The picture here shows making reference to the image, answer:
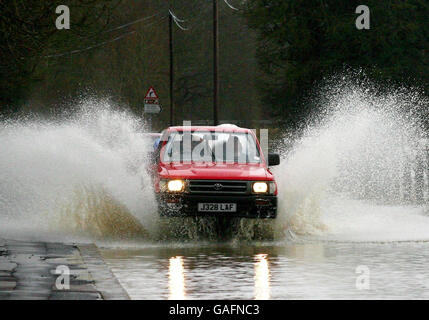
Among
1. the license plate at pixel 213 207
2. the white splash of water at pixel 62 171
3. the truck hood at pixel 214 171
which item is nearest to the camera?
the license plate at pixel 213 207

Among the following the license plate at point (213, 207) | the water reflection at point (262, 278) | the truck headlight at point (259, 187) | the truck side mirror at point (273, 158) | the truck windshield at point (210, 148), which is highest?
the truck windshield at point (210, 148)

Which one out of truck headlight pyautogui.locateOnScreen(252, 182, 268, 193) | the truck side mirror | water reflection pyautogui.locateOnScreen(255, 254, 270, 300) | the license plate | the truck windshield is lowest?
water reflection pyautogui.locateOnScreen(255, 254, 270, 300)

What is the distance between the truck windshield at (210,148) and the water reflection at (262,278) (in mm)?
3743

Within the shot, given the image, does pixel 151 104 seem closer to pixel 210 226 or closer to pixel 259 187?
pixel 210 226

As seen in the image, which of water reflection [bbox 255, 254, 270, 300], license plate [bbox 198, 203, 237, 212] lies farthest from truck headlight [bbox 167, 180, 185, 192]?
water reflection [bbox 255, 254, 270, 300]

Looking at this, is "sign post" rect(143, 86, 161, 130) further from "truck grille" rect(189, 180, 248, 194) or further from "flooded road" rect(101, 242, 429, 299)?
"flooded road" rect(101, 242, 429, 299)

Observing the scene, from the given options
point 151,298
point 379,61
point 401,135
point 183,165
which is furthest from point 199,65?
point 151,298

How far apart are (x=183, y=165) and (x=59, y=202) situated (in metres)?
2.55

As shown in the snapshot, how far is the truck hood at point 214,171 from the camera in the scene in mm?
17531

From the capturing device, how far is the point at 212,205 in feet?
56.7

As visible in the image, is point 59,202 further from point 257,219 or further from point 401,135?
point 401,135

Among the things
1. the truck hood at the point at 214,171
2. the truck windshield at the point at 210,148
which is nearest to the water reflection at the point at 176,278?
the truck hood at the point at 214,171

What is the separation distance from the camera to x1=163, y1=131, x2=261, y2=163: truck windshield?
18.8 m

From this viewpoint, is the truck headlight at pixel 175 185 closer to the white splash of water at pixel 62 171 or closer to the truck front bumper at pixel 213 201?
the truck front bumper at pixel 213 201
